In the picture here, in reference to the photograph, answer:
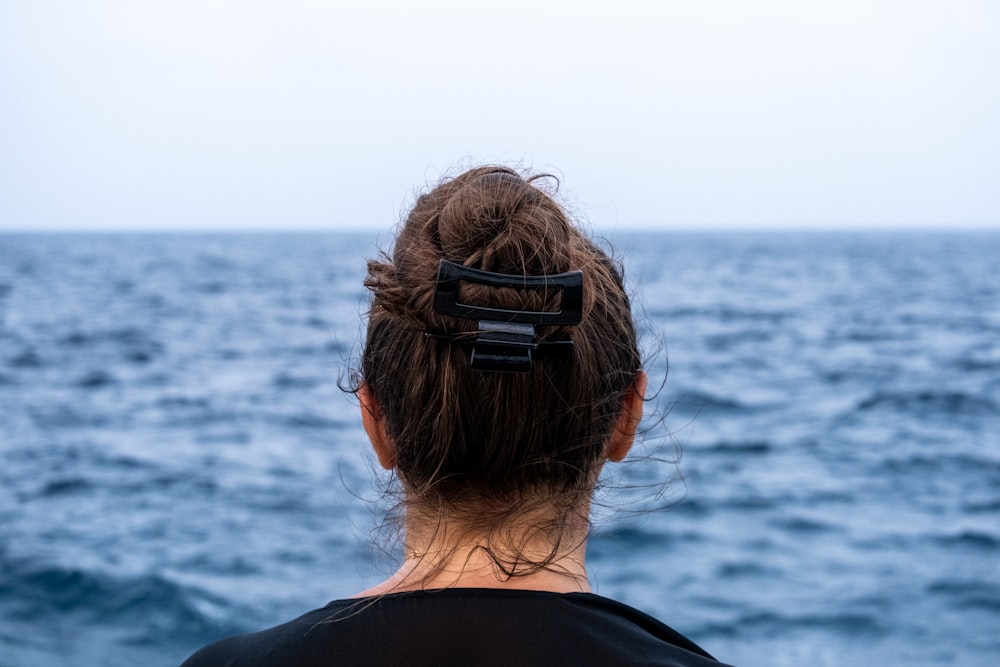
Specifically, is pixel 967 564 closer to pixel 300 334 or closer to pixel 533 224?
pixel 533 224

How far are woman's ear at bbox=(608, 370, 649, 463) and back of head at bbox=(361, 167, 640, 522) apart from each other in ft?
0.15

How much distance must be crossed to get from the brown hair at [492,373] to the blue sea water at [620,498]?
1.17 ft

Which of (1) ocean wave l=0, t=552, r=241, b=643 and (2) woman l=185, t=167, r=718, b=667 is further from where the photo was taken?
(1) ocean wave l=0, t=552, r=241, b=643

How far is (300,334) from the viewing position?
1992 centimetres

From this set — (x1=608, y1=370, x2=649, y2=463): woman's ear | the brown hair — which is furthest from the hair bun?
(x1=608, y1=370, x2=649, y2=463): woman's ear

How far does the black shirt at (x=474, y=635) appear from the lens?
1037 mm

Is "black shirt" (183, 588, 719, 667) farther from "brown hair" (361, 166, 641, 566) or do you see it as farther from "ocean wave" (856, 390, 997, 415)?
"ocean wave" (856, 390, 997, 415)

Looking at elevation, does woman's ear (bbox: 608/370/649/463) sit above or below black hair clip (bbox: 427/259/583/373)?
below

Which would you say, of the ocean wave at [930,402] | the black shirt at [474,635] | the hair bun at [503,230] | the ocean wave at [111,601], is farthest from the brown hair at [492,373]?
the ocean wave at [930,402]

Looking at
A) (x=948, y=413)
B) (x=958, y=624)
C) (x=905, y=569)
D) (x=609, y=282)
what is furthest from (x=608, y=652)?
(x=948, y=413)

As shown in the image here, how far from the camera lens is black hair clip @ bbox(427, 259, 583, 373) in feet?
3.55

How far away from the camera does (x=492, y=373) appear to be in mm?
1108

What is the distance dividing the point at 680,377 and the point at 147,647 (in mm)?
10348

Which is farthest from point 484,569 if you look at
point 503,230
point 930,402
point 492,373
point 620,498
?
point 930,402
